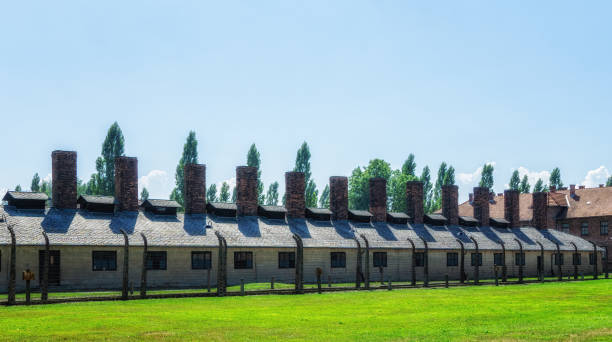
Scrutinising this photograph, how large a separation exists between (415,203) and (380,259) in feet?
36.1

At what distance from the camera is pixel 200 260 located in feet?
147

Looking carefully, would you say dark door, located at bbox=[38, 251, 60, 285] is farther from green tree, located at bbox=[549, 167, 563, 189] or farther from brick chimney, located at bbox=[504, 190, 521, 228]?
green tree, located at bbox=[549, 167, 563, 189]

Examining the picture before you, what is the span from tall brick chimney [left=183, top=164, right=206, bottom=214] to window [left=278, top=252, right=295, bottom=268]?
251 inches

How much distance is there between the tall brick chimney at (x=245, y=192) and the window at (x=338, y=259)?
21.3ft

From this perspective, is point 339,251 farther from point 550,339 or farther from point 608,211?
point 608,211

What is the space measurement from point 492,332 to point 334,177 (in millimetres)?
40104

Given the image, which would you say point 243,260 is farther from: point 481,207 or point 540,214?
point 540,214

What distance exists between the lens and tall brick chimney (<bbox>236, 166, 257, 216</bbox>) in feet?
171

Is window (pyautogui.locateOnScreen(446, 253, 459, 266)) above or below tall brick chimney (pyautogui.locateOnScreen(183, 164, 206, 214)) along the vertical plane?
below

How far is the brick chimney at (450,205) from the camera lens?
215 feet

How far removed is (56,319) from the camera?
22.8 meters

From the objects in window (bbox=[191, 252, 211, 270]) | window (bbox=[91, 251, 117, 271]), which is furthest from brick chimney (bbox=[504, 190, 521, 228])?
window (bbox=[91, 251, 117, 271])

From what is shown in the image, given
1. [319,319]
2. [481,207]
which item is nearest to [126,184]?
[319,319]

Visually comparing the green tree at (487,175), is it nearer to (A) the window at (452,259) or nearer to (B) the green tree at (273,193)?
(B) the green tree at (273,193)
